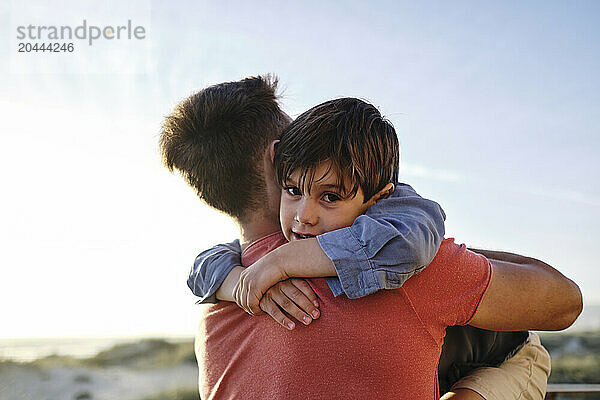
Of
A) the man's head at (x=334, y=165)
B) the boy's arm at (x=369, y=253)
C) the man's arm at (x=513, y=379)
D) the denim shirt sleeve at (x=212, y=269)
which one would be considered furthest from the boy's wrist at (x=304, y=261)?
the man's arm at (x=513, y=379)

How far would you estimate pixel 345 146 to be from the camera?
121 cm

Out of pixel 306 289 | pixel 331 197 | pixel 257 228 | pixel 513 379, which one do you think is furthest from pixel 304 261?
pixel 513 379

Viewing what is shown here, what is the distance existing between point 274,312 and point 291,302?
0.16 feet

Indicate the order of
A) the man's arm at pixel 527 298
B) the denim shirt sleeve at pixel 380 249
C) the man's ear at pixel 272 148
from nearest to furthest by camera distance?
the denim shirt sleeve at pixel 380 249, the man's arm at pixel 527 298, the man's ear at pixel 272 148

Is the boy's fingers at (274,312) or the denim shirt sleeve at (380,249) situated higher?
the denim shirt sleeve at (380,249)

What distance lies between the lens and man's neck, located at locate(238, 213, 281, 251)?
4.60 ft

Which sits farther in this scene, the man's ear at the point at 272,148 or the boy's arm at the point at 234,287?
the man's ear at the point at 272,148

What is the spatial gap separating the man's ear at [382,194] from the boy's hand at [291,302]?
0.22m

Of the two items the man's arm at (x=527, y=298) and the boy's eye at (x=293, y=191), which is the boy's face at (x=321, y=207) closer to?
the boy's eye at (x=293, y=191)

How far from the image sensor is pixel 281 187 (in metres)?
1.37

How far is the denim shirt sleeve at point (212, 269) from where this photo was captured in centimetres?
133

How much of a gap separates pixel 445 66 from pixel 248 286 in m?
7.38

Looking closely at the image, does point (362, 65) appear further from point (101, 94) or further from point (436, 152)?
point (101, 94)

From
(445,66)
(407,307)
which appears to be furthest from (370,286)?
Answer: (445,66)
